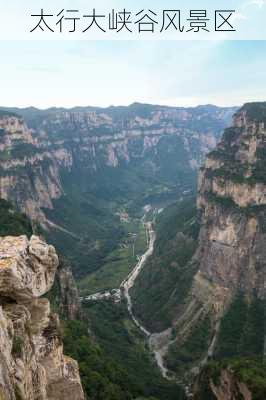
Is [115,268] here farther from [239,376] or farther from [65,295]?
[239,376]

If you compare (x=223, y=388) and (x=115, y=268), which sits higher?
(x=223, y=388)

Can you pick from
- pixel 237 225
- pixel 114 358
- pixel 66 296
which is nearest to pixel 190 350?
pixel 114 358

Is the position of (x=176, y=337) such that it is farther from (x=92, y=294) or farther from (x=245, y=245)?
(x=92, y=294)

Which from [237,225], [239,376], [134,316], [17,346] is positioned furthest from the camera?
[134,316]

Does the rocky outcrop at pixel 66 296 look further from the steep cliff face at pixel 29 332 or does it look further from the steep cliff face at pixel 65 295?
the steep cliff face at pixel 29 332

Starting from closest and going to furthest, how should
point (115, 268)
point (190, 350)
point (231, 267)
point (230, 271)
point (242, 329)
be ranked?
point (190, 350), point (242, 329), point (230, 271), point (231, 267), point (115, 268)

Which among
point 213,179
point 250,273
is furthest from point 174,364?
point 213,179

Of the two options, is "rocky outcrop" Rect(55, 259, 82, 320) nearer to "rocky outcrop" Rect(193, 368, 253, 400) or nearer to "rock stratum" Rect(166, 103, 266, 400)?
"rocky outcrop" Rect(193, 368, 253, 400)
